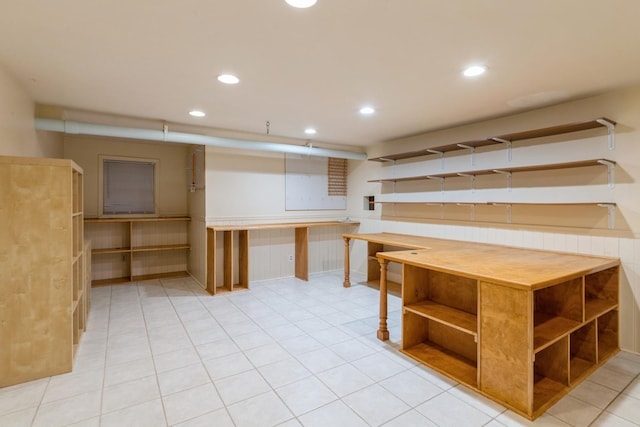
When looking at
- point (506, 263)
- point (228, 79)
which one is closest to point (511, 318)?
point (506, 263)

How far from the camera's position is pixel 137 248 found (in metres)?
5.52

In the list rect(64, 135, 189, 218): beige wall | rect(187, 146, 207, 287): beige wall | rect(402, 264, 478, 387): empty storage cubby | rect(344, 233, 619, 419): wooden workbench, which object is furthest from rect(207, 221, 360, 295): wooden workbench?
rect(402, 264, 478, 387): empty storage cubby

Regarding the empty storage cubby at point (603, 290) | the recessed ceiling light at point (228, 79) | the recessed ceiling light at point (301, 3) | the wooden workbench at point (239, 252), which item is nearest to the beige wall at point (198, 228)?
the wooden workbench at point (239, 252)

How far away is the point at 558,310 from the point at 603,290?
2.69 feet

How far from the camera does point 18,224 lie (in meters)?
2.35

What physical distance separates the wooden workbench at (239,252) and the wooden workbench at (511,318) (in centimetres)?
237

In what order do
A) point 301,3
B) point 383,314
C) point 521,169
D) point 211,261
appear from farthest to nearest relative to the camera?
point 211,261, point 521,169, point 383,314, point 301,3

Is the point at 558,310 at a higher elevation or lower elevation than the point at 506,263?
lower

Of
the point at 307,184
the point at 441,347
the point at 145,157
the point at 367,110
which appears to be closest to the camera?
the point at 441,347

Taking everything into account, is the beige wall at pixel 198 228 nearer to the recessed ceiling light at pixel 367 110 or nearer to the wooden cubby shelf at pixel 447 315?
the recessed ceiling light at pixel 367 110

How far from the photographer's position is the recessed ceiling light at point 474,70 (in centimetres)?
251

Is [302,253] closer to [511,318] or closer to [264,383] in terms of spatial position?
[264,383]

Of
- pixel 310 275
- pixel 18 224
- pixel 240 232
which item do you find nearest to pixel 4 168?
pixel 18 224

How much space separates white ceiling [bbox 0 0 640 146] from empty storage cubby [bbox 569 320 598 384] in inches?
83.8
